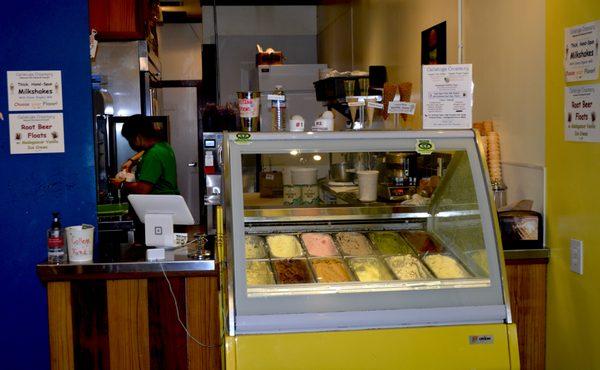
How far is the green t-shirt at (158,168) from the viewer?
5742 millimetres

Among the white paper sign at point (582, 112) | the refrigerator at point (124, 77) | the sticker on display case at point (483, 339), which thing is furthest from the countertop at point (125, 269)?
the refrigerator at point (124, 77)

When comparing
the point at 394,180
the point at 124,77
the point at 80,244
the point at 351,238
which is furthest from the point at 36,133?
the point at 124,77

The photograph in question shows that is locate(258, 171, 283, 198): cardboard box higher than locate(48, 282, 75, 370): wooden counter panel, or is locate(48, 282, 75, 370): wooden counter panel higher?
locate(258, 171, 283, 198): cardboard box

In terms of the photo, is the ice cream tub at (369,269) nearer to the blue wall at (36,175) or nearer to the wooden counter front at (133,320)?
the wooden counter front at (133,320)

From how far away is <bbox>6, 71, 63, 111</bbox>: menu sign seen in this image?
3.57 m

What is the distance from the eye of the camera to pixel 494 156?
3.82 m

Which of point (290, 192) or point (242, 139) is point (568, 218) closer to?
point (290, 192)

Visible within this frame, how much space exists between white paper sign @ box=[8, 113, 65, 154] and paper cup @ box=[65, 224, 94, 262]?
56cm

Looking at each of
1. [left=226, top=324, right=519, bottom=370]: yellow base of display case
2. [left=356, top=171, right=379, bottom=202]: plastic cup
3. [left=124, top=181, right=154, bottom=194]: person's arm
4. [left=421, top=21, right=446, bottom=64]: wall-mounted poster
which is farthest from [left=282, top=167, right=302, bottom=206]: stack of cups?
[left=124, top=181, right=154, bottom=194]: person's arm

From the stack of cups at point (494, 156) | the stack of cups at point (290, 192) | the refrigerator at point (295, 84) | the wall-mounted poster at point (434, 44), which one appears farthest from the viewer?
the refrigerator at point (295, 84)

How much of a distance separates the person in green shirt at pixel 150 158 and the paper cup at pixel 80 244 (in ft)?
7.69

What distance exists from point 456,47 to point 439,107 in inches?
72.2

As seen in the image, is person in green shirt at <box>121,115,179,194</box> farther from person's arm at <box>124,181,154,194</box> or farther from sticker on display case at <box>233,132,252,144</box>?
sticker on display case at <box>233,132,252,144</box>

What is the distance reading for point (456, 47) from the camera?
15.1ft
